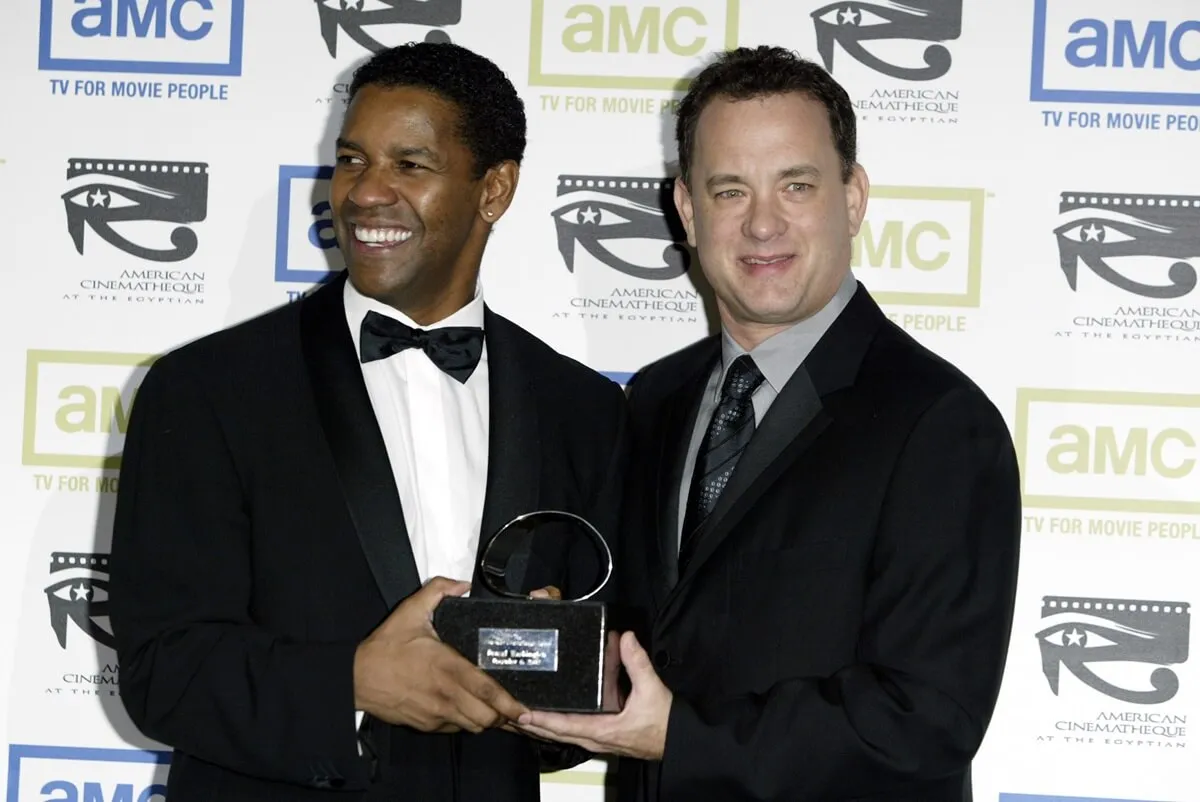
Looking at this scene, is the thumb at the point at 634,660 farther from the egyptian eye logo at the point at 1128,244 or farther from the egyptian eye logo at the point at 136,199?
the egyptian eye logo at the point at 136,199

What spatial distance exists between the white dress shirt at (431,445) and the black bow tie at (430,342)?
0.03 metres

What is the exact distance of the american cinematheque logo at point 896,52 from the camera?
3.11 meters

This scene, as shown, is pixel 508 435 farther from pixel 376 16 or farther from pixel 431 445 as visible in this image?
pixel 376 16

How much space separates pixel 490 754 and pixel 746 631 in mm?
474

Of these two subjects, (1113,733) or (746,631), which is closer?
(746,631)

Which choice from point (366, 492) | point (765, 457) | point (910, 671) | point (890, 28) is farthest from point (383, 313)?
point (890, 28)

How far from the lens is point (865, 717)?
2094mm

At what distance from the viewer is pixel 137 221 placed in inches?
127

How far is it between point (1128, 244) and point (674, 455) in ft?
4.18

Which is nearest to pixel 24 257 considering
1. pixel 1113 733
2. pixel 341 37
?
pixel 341 37

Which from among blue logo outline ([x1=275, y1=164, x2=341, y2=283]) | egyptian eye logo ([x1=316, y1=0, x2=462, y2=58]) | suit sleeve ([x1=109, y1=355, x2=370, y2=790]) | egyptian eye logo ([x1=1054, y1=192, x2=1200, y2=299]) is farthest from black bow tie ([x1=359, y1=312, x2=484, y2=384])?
egyptian eye logo ([x1=1054, y1=192, x2=1200, y2=299])

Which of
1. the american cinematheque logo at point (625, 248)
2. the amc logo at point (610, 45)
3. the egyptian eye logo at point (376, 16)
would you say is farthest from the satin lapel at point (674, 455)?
the egyptian eye logo at point (376, 16)

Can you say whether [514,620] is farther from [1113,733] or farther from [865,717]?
[1113,733]

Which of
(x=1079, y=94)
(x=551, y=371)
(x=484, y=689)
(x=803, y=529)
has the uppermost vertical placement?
(x=1079, y=94)
